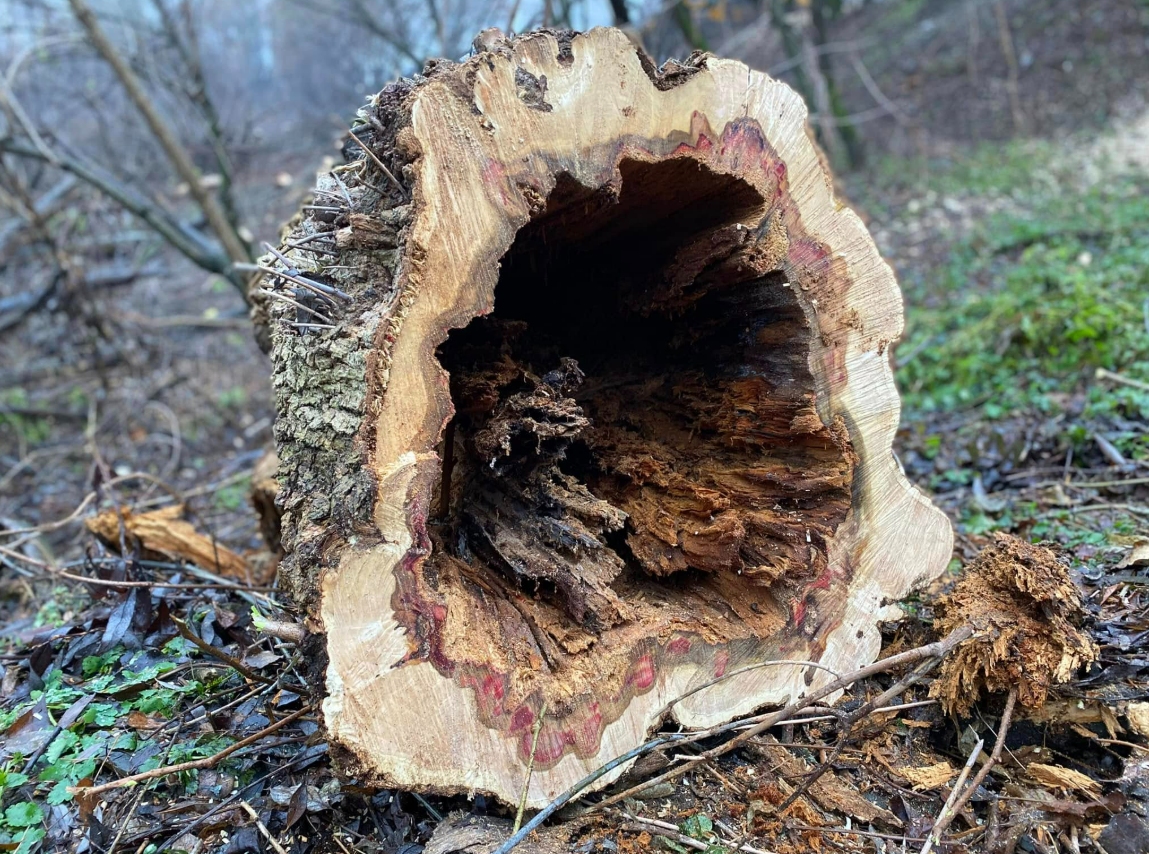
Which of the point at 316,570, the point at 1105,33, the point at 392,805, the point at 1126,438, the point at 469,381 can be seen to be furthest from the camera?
the point at 1105,33

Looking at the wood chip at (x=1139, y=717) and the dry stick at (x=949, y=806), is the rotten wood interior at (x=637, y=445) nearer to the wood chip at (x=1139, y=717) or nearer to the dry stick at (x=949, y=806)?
the dry stick at (x=949, y=806)

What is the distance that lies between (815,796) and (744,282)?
1.29 meters

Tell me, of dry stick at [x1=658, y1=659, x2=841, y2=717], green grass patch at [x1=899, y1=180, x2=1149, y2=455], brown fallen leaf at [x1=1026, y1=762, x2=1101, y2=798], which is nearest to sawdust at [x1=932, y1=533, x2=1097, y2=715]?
brown fallen leaf at [x1=1026, y1=762, x2=1101, y2=798]

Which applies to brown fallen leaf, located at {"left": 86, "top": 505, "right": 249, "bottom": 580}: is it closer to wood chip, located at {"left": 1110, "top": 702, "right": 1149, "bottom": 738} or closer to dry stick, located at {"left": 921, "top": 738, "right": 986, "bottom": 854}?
dry stick, located at {"left": 921, "top": 738, "right": 986, "bottom": 854}

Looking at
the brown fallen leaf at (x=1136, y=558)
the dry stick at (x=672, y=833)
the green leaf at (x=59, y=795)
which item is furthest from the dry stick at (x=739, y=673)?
the green leaf at (x=59, y=795)

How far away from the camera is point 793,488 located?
198cm

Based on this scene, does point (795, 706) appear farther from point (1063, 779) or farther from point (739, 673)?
point (1063, 779)

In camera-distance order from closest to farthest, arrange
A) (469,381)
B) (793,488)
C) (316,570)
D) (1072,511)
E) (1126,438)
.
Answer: (316,570) < (469,381) < (793,488) < (1072,511) < (1126,438)

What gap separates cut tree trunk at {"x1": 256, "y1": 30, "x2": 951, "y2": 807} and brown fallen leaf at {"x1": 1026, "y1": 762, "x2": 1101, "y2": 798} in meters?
0.44

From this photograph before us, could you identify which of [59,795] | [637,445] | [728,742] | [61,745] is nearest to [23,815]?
[59,795]

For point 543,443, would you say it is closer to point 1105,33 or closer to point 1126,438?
point 1126,438

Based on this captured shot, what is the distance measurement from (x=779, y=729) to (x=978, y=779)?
1.51 feet

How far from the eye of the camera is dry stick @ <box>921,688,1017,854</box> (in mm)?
1550

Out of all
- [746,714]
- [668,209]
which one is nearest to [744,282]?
[668,209]
